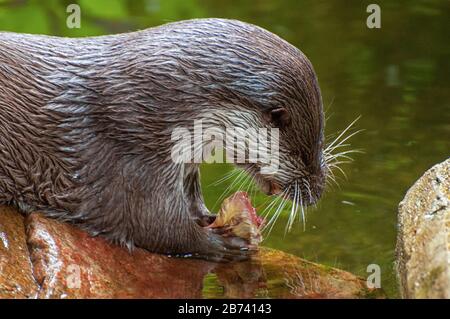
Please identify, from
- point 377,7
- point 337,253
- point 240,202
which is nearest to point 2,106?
point 240,202

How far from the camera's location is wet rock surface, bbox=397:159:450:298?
3949 millimetres

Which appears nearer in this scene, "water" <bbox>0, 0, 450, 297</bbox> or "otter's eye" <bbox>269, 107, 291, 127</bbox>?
"otter's eye" <bbox>269, 107, 291, 127</bbox>

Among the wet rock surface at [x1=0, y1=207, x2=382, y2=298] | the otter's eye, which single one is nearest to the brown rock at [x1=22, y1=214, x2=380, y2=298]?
the wet rock surface at [x1=0, y1=207, x2=382, y2=298]

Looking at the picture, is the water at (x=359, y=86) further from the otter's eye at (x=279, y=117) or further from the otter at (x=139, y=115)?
the otter's eye at (x=279, y=117)

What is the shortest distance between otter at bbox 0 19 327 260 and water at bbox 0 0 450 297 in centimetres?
69

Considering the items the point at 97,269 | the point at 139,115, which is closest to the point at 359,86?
the point at 139,115

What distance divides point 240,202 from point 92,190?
2.43ft

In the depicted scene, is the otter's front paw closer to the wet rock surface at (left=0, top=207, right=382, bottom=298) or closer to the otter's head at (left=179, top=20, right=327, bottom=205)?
the wet rock surface at (left=0, top=207, right=382, bottom=298)

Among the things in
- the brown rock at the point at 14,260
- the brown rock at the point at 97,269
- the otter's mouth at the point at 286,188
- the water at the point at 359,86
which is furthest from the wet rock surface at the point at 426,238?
the brown rock at the point at 14,260

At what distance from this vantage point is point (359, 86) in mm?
7734

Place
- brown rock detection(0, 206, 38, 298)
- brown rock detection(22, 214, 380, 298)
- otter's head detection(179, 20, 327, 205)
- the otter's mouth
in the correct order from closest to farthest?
brown rock detection(0, 206, 38, 298), brown rock detection(22, 214, 380, 298), otter's head detection(179, 20, 327, 205), the otter's mouth

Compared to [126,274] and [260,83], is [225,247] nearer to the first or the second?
[126,274]

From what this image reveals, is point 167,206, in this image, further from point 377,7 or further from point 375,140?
point 377,7

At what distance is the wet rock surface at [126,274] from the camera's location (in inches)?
179
